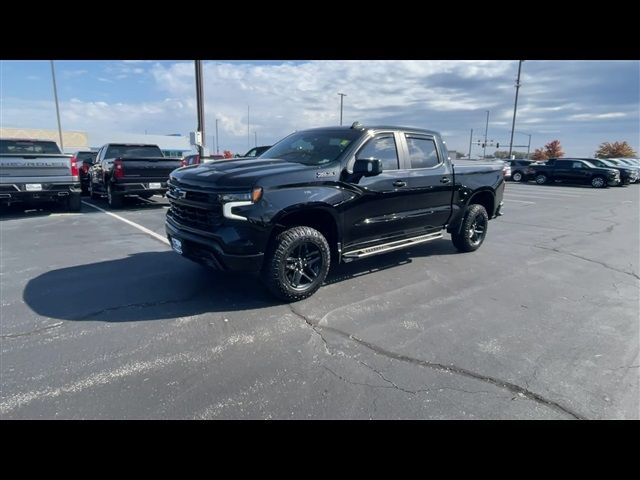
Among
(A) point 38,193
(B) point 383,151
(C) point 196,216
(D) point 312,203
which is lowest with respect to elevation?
(A) point 38,193

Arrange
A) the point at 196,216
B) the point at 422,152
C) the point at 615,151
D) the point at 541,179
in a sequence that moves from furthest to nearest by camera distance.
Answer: the point at 615,151 < the point at 541,179 < the point at 422,152 < the point at 196,216

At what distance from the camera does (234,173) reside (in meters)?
4.00

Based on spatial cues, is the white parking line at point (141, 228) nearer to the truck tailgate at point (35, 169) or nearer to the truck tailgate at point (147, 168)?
the truck tailgate at point (147, 168)

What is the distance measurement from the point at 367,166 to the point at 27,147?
10.6 meters

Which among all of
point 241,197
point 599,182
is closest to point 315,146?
point 241,197

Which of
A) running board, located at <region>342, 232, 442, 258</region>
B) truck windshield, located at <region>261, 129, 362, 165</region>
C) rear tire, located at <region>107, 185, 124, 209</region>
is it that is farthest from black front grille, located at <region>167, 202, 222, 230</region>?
rear tire, located at <region>107, 185, 124, 209</region>

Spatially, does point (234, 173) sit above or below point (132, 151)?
below

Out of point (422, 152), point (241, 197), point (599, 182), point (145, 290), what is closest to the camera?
point (241, 197)

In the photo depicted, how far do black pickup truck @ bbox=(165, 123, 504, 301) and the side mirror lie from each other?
0.01 metres

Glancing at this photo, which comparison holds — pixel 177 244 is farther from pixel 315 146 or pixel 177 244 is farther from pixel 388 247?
pixel 388 247

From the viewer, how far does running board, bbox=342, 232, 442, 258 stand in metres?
4.70

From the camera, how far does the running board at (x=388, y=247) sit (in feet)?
15.4

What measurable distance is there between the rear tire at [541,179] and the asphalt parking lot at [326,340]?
24.3 m
